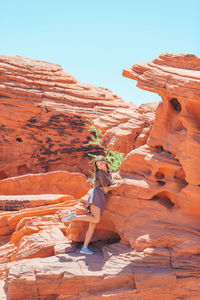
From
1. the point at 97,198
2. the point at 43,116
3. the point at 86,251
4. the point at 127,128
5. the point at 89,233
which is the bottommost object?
the point at 43,116

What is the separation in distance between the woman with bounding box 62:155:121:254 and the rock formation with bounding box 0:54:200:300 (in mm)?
294

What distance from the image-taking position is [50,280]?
5.06 metres

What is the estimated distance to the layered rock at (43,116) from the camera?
588 inches

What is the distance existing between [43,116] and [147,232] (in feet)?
35.6

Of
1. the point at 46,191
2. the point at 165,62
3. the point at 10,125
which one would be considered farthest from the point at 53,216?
the point at 10,125

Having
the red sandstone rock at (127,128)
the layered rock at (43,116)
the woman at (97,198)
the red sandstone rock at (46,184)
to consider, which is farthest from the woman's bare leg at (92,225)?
the layered rock at (43,116)

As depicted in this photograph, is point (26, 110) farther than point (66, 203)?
Yes

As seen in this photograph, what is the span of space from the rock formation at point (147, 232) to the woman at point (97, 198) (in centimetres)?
29

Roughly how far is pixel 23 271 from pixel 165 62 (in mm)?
4760

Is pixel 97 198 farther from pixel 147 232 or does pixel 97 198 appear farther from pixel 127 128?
pixel 127 128

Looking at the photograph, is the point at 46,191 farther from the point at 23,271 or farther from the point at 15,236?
the point at 23,271

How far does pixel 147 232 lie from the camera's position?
5473 mm

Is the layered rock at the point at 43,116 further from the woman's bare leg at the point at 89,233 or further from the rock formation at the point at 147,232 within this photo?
the woman's bare leg at the point at 89,233

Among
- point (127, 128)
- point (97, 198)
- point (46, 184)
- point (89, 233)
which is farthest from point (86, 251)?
point (46, 184)
